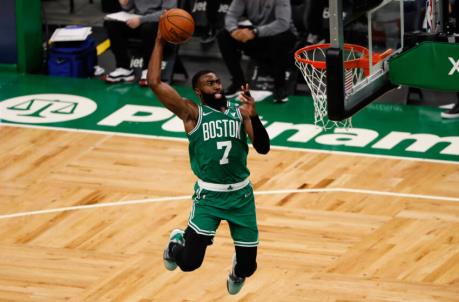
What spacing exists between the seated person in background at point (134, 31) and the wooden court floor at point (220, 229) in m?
2.05

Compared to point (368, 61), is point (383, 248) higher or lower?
lower

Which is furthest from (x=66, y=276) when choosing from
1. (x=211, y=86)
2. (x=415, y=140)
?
(x=415, y=140)

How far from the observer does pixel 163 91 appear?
8938 mm

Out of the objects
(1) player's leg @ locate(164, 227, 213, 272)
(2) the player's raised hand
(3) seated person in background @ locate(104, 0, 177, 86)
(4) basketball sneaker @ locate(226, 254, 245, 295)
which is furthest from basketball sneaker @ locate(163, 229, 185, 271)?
(3) seated person in background @ locate(104, 0, 177, 86)

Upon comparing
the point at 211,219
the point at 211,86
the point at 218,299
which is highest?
the point at 211,86

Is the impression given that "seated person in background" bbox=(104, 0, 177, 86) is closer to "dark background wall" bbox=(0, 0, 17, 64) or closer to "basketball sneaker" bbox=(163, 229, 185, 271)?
"dark background wall" bbox=(0, 0, 17, 64)

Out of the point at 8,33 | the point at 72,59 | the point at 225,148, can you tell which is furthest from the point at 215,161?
the point at 8,33

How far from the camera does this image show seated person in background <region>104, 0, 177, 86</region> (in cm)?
1568

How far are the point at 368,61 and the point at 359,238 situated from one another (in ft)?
8.49

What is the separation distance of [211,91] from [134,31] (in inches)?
281

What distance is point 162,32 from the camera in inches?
345

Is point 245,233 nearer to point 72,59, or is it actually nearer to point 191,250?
point 191,250

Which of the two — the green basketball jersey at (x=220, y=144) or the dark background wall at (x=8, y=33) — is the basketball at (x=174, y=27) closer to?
the green basketball jersey at (x=220, y=144)

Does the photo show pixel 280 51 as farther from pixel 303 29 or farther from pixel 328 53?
pixel 328 53
